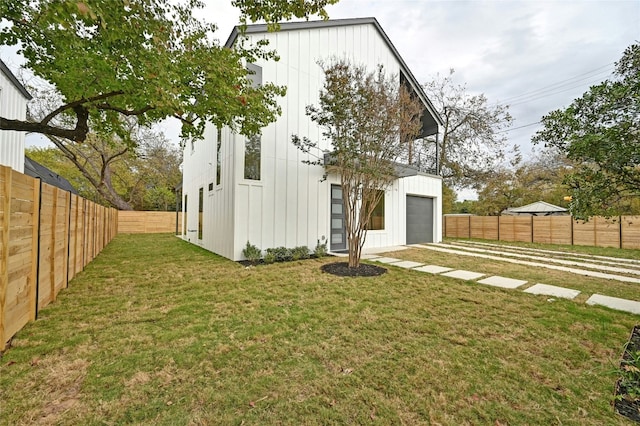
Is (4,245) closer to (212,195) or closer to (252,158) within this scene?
(252,158)

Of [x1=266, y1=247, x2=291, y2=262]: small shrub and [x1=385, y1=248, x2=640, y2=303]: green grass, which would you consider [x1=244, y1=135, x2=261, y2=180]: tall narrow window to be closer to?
[x1=266, y1=247, x2=291, y2=262]: small shrub

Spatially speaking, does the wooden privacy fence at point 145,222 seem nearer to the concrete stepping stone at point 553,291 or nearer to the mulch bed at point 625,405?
the concrete stepping stone at point 553,291

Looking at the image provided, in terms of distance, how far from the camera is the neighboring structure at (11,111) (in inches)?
255

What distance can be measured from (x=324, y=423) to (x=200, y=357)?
1.25 m

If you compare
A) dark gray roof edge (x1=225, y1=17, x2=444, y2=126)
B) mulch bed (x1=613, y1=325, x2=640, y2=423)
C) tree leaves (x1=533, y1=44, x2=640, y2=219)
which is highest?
dark gray roof edge (x1=225, y1=17, x2=444, y2=126)

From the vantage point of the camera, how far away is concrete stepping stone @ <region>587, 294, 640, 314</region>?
336cm

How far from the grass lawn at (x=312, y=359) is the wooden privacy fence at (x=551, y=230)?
8.54 metres

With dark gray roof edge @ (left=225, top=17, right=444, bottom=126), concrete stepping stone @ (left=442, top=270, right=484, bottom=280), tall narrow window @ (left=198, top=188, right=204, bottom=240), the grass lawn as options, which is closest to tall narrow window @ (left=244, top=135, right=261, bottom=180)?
dark gray roof edge @ (left=225, top=17, right=444, bottom=126)

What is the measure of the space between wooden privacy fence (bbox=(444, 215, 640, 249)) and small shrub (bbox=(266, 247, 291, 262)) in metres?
9.52

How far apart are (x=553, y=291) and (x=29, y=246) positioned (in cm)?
706

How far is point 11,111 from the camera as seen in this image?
7.13 meters

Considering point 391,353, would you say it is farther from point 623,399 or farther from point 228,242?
point 228,242

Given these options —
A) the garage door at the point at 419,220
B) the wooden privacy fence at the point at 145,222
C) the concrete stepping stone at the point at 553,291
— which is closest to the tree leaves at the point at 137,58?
the concrete stepping stone at the point at 553,291

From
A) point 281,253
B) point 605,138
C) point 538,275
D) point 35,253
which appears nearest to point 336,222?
point 281,253
